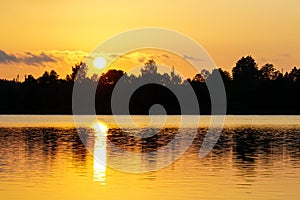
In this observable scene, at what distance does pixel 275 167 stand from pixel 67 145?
22.4 meters

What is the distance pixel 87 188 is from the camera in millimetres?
32156

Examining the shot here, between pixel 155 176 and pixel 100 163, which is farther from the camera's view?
pixel 100 163

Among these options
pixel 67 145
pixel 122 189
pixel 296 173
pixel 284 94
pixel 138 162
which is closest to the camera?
pixel 122 189

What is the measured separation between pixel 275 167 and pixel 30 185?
14.0 meters

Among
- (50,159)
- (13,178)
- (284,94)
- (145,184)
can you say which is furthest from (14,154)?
(284,94)

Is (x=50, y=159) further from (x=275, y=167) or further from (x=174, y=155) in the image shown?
(x=275, y=167)

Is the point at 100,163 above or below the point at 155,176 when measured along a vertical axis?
above

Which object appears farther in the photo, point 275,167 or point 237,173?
point 275,167

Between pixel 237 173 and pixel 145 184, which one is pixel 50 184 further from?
pixel 237 173

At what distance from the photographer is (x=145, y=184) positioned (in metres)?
33.7

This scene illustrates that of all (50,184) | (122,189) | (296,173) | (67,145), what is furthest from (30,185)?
(67,145)

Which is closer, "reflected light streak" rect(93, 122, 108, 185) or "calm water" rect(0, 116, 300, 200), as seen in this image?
"calm water" rect(0, 116, 300, 200)

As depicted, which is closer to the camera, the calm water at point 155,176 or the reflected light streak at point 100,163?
the calm water at point 155,176

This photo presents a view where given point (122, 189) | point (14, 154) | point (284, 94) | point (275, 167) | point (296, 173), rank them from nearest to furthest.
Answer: point (122, 189)
point (296, 173)
point (275, 167)
point (14, 154)
point (284, 94)
